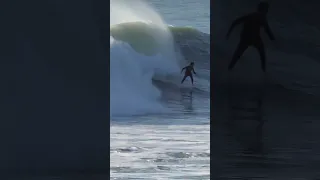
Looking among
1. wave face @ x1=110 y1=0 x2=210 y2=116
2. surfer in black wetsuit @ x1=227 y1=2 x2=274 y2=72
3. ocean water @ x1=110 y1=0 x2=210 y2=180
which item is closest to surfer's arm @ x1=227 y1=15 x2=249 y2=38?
surfer in black wetsuit @ x1=227 y1=2 x2=274 y2=72

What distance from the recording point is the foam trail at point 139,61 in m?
8.05

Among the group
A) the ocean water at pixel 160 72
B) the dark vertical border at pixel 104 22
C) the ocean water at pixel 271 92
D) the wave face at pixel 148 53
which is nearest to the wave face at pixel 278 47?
the ocean water at pixel 271 92

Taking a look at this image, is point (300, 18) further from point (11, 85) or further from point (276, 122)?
point (11, 85)

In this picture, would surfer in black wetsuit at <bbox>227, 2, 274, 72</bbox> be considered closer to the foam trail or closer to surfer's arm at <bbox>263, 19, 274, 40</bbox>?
surfer's arm at <bbox>263, 19, 274, 40</bbox>

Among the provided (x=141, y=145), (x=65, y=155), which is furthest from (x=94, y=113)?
(x=141, y=145)

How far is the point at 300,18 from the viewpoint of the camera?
4270 millimetres

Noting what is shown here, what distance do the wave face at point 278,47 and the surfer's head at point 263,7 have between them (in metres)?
0.04

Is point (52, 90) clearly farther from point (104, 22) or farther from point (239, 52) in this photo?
point (239, 52)

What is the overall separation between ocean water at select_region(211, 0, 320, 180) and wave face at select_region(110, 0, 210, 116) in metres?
3.82

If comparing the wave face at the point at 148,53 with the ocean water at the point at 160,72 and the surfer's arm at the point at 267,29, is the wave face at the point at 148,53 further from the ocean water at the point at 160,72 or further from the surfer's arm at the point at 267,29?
the surfer's arm at the point at 267,29

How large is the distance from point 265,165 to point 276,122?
34 cm

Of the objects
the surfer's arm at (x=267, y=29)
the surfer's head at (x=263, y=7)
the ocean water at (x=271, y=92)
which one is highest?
the surfer's head at (x=263, y=7)

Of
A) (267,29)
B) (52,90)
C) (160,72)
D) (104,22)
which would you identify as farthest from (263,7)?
(160,72)

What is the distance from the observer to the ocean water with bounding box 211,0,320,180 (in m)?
4.09
